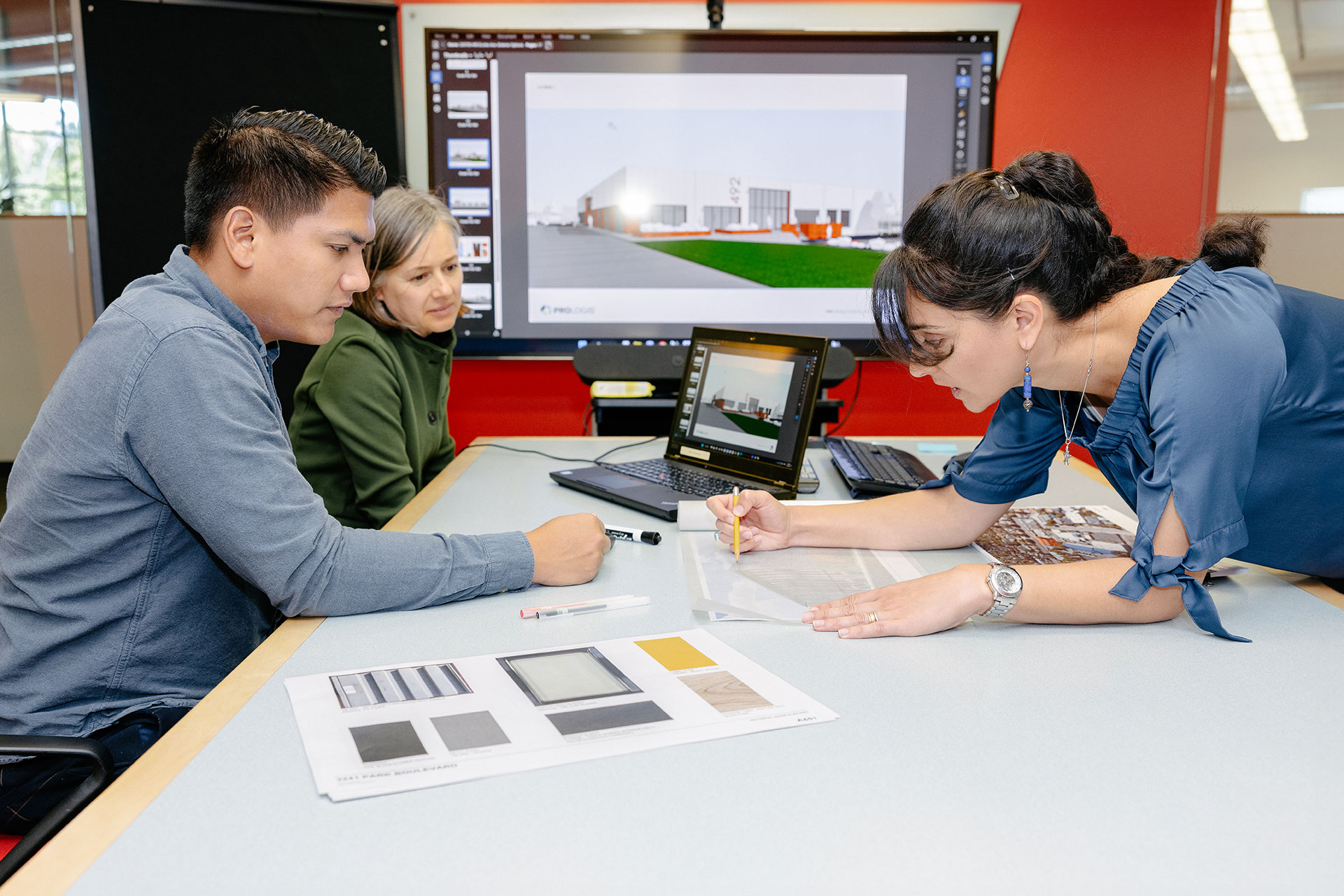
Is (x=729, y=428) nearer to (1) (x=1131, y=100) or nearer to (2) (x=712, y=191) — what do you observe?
(2) (x=712, y=191)

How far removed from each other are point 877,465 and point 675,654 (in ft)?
3.29

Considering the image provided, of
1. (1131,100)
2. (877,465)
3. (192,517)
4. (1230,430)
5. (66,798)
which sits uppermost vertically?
(1131,100)

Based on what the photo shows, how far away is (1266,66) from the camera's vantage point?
10.2ft

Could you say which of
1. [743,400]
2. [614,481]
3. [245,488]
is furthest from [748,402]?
[245,488]

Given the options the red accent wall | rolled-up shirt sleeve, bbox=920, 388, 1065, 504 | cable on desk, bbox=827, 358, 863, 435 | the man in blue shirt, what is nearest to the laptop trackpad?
the man in blue shirt

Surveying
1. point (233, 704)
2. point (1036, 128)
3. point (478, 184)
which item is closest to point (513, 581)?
point (233, 704)

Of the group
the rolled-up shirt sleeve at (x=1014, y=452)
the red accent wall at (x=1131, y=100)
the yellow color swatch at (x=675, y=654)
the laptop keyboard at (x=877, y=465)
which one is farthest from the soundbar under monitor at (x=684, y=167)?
the yellow color swatch at (x=675, y=654)

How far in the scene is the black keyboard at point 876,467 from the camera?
1.68m

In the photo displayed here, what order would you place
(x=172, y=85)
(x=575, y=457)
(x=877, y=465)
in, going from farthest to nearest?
(x=172, y=85) → (x=575, y=457) → (x=877, y=465)

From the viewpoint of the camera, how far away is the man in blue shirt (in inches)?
38.6

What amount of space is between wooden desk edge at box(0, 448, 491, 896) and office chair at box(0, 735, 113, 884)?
0.13 m

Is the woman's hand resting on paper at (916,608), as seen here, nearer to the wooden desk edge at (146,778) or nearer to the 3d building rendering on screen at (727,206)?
the wooden desk edge at (146,778)

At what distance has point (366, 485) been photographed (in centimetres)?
178

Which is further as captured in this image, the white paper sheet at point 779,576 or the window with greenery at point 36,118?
the window with greenery at point 36,118
